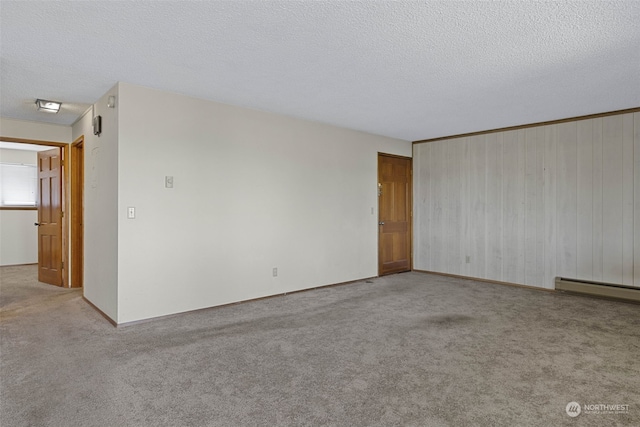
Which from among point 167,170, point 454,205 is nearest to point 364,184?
point 454,205

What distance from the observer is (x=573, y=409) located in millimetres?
2133

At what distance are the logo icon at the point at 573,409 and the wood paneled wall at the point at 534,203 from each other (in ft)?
11.4

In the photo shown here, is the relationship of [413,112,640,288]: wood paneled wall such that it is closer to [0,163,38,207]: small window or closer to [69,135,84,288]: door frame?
[69,135,84,288]: door frame

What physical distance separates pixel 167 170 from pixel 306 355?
2.44m

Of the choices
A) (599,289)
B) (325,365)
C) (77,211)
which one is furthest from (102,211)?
(599,289)

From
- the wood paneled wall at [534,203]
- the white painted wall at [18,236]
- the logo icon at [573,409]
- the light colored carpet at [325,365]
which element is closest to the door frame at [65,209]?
the light colored carpet at [325,365]

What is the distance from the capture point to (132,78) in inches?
136

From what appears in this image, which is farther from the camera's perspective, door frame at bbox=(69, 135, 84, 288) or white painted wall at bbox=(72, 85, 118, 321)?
door frame at bbox=(69, 135, 84, 288)

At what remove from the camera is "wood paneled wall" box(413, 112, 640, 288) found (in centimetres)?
467

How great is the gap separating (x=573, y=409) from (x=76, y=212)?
20.6 ft

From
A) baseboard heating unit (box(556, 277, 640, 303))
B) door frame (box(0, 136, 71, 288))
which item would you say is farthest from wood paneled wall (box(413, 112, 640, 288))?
door frame (box(0, 136, 71, 288))

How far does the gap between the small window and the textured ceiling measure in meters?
3.92

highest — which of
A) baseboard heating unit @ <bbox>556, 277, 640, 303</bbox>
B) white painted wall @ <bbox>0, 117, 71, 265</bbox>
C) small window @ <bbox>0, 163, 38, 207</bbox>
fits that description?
small window @ <bbox>0, 163, 38, 207</bbox>

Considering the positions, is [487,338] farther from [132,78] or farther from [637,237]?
[132,78]
